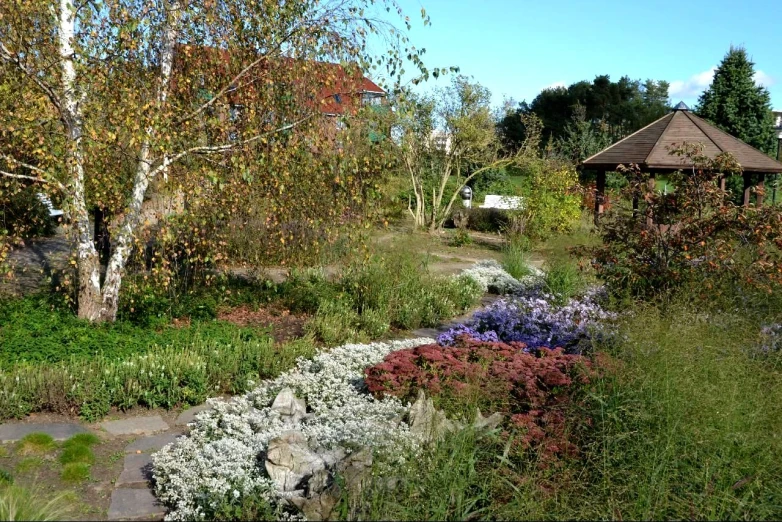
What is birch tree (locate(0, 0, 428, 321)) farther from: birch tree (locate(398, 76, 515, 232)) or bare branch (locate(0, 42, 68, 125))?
birch tree (locate(398, 76, 515, 232))

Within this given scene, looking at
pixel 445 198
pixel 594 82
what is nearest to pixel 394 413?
pixel 445 198

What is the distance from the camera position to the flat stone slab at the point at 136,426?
14.9 feet

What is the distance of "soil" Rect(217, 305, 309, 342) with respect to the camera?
6.90m

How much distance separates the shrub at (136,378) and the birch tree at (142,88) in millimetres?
1340

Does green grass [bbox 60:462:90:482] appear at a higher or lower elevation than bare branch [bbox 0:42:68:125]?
lower

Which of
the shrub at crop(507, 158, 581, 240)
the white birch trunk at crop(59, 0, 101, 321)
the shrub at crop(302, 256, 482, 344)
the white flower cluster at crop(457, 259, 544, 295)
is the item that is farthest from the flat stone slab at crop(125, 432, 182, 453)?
the shrub at crop(507, 158, 581, 240)

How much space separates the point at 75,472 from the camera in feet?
12.6

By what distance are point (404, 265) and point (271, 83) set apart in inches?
118

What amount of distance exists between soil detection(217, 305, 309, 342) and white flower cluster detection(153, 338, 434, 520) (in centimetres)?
172

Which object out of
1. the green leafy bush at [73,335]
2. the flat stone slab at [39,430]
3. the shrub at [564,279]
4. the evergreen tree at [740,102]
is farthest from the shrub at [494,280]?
the evergreen tree at [740,102]

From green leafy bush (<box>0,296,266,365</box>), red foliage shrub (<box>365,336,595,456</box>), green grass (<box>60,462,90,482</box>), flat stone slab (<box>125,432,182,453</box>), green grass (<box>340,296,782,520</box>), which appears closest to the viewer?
green grass (<box>340,296,782,520</box>)

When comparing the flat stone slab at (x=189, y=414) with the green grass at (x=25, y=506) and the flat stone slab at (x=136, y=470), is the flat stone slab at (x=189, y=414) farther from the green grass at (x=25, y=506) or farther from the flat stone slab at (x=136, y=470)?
the green grass at (x=25, y=506)

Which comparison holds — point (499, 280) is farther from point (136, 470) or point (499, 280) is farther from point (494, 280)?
point (136, 470)

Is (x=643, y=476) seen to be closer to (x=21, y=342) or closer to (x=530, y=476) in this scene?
(x=530, y=476)
